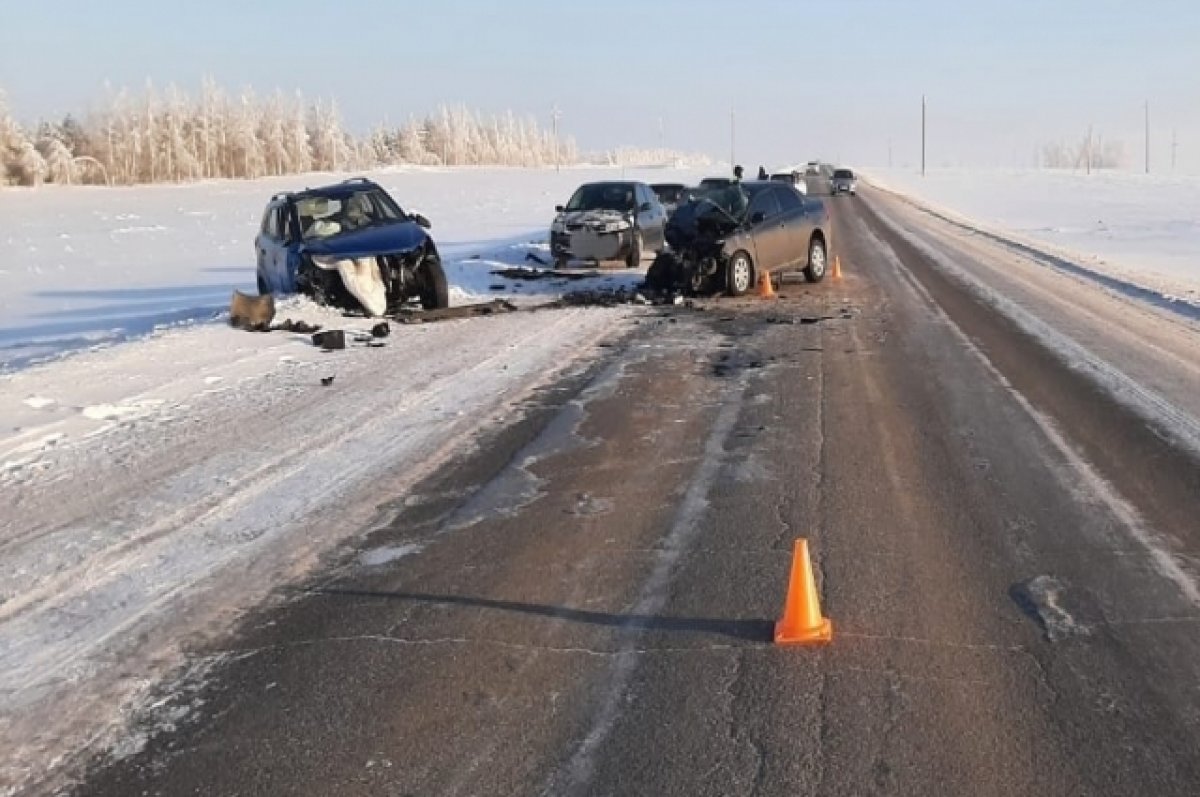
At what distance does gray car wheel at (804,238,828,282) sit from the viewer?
62.4 ft

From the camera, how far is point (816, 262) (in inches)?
754

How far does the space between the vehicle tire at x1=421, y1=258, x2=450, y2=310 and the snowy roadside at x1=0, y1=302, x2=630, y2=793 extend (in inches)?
106

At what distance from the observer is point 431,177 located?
11162cm

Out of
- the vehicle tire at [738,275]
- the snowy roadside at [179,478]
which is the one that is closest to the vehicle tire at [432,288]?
the snowy roadside at [179,478]

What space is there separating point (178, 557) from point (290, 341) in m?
7.26

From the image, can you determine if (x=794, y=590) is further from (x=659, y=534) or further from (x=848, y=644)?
Result: (x=659, y=534)

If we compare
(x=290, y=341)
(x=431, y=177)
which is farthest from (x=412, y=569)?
(x=431, y=177)

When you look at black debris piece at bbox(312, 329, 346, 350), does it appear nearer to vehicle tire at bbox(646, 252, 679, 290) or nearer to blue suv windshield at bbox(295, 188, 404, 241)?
blue suv windshield at bbox(295, 188, 404, 241)

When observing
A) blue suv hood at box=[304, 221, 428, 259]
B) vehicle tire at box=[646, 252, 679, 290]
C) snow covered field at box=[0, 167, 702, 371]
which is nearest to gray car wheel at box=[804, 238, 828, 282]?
vehicle tire at box=[646, 252, 679, 290]

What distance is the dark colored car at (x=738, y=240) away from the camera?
17250 mm

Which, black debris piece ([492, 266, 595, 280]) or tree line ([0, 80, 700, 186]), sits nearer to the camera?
black debris piece ([492, 266, 595, 280])

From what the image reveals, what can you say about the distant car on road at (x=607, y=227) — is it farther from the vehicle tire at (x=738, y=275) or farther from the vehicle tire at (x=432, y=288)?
the vehicle tire at (x=432, y=288)

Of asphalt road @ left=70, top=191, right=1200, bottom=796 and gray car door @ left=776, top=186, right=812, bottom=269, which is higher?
gray car door @ left=776, top=186, right=812, bottom=269

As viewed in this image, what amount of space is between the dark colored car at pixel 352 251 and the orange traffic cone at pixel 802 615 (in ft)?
36.7
